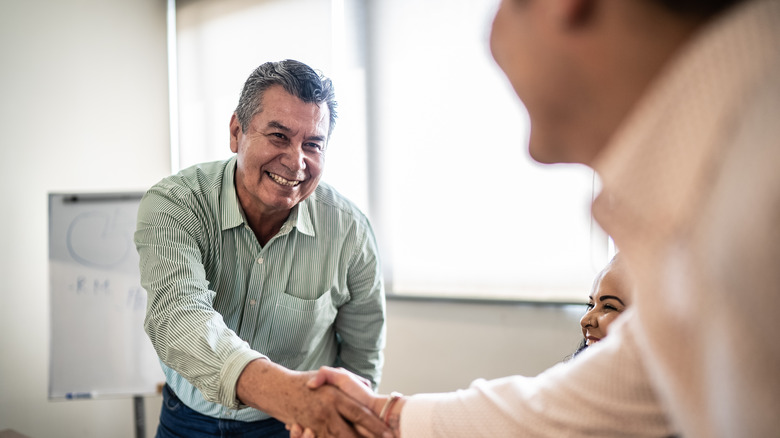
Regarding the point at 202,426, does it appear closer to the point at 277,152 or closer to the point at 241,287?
the point at 241,287

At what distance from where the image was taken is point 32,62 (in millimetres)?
3297

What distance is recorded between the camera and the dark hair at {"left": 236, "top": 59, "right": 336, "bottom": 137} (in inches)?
69.0

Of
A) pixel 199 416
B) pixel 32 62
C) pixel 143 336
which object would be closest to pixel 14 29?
pixel 32 62

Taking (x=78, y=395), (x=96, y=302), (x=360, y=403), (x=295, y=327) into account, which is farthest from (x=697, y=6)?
(x=78, y=395)

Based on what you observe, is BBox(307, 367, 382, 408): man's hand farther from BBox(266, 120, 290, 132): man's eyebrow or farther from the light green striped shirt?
BBox(266, 120, 290, 132): man's eyebrow

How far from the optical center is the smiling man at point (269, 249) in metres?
1.62

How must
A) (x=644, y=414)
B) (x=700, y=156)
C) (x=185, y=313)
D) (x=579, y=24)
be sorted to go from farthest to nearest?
1. (x=185, y=313)
2. (x=644, y=414)
3. (x=579, y=24)
4. (x=700, y=156)

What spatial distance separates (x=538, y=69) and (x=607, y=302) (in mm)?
1023

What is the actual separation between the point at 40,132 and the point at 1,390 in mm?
1395

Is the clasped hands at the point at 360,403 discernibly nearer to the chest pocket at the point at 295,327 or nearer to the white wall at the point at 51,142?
the chest pocket at the point at 295,327

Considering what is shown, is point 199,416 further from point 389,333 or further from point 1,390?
point 1,390

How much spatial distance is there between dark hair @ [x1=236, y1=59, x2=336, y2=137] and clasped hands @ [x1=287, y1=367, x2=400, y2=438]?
32.3 inches

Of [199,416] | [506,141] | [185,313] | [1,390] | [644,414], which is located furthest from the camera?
[1,390]

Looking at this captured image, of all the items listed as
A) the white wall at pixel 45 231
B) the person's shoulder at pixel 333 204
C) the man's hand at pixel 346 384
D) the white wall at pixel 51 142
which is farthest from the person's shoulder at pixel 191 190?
the white wall at pixel 51 142
